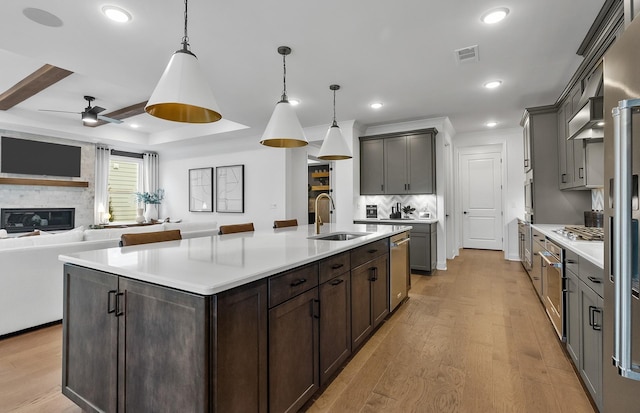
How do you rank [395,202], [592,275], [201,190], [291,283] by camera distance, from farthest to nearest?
[201,190] → [395,202] → [592,275] → [291,283]

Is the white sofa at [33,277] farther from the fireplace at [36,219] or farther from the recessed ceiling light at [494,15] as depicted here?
the fireplace at [36,219]

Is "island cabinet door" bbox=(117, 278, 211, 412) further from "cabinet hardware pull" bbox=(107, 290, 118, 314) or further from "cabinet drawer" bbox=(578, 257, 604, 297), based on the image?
"cabinet drawer" bbox=(578, 257, 604, 297)

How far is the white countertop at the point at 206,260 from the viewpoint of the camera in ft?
4.20

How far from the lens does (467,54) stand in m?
3.04

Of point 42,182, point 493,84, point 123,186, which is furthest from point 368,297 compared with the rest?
point 123,186

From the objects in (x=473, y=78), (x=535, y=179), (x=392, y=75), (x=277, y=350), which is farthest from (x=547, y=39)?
(x=277, y=350)

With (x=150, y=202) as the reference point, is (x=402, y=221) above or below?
below

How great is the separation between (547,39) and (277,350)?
337 centimetres

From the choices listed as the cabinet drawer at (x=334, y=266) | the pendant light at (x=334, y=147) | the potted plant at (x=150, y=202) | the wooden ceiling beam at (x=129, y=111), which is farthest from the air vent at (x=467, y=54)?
the potted plant at (x=150, y=202)

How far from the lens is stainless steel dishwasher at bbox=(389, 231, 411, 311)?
10.5 feet

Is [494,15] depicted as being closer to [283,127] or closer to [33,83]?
[283,127]

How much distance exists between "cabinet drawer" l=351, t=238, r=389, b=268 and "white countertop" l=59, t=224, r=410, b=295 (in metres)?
0.11

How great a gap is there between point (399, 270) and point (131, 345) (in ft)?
8.70

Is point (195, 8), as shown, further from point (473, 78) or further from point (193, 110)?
point (473, 78)
